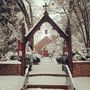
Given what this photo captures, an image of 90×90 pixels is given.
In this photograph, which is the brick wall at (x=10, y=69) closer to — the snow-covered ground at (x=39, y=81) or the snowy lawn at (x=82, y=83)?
the snow-covered ground at (x=39, y=81)

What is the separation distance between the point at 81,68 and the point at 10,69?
4.47 meters

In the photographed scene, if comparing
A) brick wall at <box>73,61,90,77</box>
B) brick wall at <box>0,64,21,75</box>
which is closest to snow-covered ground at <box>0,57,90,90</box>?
brick wall at <box>73,61,90,77</box>

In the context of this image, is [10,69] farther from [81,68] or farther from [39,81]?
[81,68]

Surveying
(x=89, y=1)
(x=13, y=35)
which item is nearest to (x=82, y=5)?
(x=89, y=1)

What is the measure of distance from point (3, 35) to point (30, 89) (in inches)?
497

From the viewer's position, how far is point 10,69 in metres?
21.9

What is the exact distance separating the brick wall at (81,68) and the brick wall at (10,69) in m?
3.53

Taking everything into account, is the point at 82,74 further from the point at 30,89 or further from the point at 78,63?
the point at 30,89

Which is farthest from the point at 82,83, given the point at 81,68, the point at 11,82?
the point at 11,82

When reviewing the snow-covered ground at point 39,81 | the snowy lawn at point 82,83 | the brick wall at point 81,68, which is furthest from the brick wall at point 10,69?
the snowy lawn at point 82,83

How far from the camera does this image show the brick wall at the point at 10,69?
2173 centimetres

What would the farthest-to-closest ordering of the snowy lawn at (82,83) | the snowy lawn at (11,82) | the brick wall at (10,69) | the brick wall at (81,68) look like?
the brick wall at (10,69)
the brick wall at (81,68)
the snowy lawn at (82,83)
the snowy lawn at (11,82)

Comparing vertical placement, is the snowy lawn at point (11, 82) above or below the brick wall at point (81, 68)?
below

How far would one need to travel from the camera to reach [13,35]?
29531 millimetres
